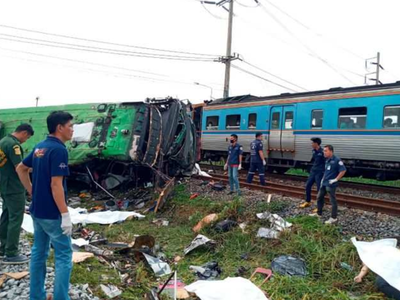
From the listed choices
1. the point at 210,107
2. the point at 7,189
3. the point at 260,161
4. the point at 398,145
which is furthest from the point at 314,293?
the point at 210,107

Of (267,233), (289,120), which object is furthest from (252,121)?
(267,233)

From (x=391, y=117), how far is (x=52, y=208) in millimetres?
9741

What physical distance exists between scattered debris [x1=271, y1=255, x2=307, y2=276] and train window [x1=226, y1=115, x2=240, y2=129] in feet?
34.4

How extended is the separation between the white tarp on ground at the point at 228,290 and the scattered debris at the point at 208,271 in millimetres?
785

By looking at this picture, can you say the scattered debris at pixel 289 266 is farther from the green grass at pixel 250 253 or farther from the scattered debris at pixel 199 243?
the scattered debris at pixel 199 243

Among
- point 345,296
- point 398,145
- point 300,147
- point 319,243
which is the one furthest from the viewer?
point 300,147

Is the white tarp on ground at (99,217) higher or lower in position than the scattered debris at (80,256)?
Answer: lower

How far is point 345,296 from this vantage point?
4.00 m

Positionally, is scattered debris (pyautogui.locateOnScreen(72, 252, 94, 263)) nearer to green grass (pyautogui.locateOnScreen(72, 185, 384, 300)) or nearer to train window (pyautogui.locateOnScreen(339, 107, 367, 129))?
green grass (pyautogui.locateOnScreen(72, 185, 384, 300))

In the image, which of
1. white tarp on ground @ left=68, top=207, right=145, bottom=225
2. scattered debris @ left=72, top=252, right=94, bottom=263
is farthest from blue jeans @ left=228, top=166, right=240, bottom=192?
scattered debris @ left=72, top=252, right=94, bottom=263

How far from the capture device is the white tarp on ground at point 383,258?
4.00 m

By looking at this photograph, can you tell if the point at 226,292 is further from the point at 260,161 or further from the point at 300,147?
the point at 300,147

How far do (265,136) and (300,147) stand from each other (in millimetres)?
1720

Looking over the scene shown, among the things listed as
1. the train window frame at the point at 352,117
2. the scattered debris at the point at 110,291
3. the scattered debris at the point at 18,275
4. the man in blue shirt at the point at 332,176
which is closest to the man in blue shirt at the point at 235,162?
the man in blue shirt at the point at 332,176
